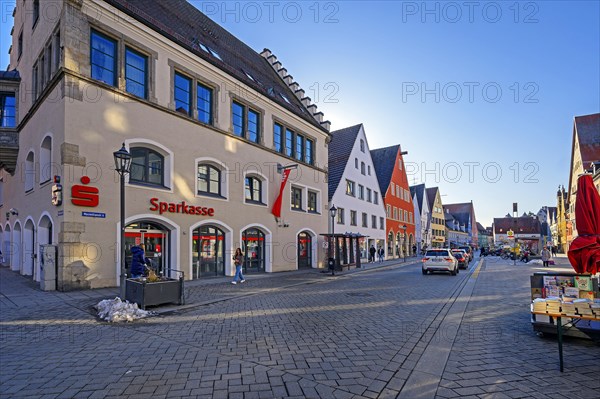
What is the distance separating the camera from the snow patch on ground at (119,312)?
848 cm

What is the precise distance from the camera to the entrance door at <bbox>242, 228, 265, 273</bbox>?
21.1 metres

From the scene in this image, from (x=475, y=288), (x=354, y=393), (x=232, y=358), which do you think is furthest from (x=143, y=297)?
(x=475, y=288)

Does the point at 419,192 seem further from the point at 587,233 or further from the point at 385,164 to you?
the point at 587,233

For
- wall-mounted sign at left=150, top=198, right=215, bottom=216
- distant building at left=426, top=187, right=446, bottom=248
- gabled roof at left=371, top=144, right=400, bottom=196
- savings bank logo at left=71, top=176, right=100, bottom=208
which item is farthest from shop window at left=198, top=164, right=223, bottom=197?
distant building at left=426, top=187, right=446, bottom=248

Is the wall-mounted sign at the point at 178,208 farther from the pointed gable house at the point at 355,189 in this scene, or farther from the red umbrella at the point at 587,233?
the pointed gable house at the point at 355,189

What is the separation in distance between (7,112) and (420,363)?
2384cm

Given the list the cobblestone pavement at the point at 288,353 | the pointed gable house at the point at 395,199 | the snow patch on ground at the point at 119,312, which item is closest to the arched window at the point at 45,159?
the cobblestone pavement at the point at 288,353

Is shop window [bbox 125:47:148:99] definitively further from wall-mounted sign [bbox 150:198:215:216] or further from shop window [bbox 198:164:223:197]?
wall-mounted sign [bbox 150:198:215:216]

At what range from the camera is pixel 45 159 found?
15.3 meters

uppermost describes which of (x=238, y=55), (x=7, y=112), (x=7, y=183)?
(x=238, y=55)

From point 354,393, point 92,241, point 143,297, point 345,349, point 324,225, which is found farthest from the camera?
point 324,225

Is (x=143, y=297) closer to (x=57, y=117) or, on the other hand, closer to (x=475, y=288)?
(x=57, y=117)

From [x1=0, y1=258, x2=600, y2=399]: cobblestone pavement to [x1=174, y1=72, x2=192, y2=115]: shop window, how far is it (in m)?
10.2

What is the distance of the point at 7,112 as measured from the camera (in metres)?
→ 19.9
